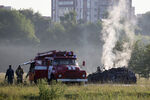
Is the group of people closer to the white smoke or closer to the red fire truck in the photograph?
the red fire truck

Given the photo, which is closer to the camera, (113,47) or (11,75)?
(11,75)

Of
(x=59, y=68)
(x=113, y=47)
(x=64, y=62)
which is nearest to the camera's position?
(x=59, y=68)

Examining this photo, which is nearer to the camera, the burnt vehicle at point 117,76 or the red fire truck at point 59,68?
the red fire truck at point 59,68

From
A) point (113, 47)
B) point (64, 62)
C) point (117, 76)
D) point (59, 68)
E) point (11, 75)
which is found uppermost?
point (113, 47)

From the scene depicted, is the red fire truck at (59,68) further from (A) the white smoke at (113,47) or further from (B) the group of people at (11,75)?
(A) the white smoke at (113,47)

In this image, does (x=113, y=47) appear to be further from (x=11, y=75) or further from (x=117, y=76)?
(x=11, y=75)

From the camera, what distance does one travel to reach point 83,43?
408 ft

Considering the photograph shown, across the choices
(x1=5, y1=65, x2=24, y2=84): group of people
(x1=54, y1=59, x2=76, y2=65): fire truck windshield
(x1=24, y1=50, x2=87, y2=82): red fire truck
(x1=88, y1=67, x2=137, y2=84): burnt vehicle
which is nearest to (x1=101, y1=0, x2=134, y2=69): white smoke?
(x1=88, y1=67, x2=137, y2=84): burnt vehicle

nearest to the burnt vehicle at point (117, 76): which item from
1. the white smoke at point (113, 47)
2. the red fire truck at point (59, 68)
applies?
the red fire truck at point (59, 68)

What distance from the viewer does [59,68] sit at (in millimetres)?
35844

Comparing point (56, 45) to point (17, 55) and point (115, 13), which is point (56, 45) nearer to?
point (17, 55)

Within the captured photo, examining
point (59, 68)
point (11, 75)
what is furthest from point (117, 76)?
point (11, 75)

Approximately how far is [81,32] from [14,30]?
20.1 metres

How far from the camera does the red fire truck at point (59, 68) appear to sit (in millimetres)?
35531
